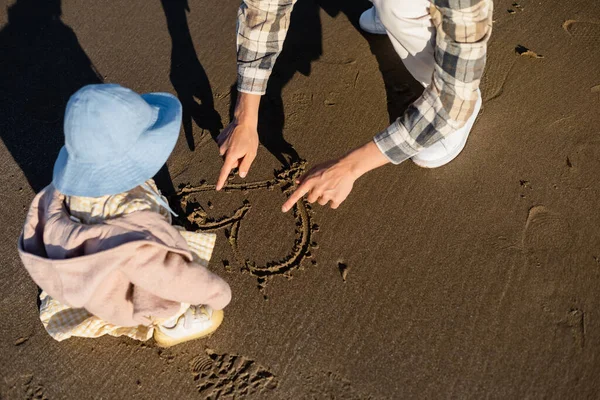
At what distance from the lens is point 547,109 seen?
2.68 meters

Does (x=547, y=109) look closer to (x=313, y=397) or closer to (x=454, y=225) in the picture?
(x=454, y=225)

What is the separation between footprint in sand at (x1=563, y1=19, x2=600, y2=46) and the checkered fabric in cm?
249

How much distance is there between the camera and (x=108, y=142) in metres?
1.52

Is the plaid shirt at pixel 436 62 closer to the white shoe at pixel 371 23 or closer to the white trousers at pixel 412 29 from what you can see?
the white trousers at pixel 412 29

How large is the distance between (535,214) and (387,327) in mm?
917

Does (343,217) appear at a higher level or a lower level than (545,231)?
higher

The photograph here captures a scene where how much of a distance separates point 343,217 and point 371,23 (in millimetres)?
1307

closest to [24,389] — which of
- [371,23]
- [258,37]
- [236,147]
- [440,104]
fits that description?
[236,147]

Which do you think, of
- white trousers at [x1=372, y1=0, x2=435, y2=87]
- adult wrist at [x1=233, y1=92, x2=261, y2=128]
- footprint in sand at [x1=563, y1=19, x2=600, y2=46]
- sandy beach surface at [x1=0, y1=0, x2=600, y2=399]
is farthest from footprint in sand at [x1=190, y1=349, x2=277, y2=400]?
footprint in sand at [x1=563, y1=19, x2=600, y2=46]

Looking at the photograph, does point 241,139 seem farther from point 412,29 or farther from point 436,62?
point 412,29

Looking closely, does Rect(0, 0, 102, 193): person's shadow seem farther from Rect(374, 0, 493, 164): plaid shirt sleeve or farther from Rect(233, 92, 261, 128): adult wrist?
Rect(374, 0, 493, 164): plaid shirt sleeve

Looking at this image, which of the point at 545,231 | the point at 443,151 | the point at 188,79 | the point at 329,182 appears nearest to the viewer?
the point at 329,182

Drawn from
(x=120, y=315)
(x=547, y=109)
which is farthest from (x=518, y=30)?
(x=120, y=315)

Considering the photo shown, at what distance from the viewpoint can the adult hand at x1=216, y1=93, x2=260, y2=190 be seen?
2.16m
